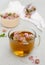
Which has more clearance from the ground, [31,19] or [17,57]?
[31,19]

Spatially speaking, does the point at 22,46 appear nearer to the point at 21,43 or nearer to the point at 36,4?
the point at 21,43

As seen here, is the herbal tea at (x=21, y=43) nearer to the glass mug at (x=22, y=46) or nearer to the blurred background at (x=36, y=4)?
the glass mug at (x=22, y=46)

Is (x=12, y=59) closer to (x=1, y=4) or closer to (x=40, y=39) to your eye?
(x=40, y=39)

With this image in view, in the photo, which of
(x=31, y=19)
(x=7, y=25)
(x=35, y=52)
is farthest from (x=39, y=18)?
(x=35, y=52)

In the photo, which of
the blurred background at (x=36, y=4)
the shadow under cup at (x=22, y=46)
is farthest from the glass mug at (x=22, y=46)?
the blurred background at (x=36, y=4)

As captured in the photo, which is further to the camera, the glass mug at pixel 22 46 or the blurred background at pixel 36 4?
→ the blurred background at pixel 36 4

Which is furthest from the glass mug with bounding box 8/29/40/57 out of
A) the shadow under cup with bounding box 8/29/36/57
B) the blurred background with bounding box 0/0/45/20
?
the blurred background with bounding box 0/0/45/20

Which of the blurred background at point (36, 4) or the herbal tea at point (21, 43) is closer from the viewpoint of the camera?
the herbal tea at point (21, 43)

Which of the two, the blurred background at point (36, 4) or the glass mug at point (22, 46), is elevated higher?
the blurred background at point (36, 4)
